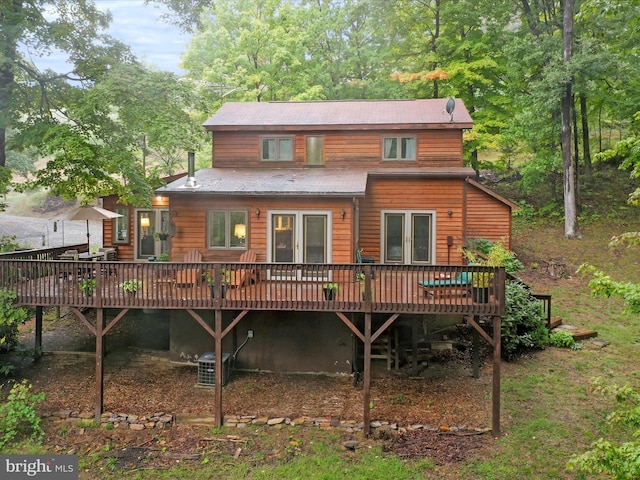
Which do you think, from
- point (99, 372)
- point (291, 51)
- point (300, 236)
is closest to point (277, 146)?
point (300, 236)

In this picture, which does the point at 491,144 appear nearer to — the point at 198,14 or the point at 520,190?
the point at 520,190

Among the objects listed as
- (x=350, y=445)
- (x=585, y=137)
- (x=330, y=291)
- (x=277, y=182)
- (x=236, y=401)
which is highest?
(x=585, y=137)

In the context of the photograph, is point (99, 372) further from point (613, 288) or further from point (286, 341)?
point (613, 288)

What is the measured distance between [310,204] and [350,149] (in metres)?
3.54

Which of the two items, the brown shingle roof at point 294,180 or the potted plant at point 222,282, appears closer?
the potted plant at point 222,282

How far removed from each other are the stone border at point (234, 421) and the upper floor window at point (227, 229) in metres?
4.51

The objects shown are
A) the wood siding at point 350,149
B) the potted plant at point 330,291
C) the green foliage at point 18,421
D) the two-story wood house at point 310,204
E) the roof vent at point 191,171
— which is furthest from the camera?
the wood siding at point 350,149

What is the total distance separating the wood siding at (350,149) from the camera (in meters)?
13.8

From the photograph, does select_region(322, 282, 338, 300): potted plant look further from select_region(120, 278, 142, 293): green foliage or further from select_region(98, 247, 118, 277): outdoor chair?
select_region(98, 247, 118, 277): outdoor chair

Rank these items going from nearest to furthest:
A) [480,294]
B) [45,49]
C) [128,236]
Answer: [480,294]
[45,49]
[128,236]

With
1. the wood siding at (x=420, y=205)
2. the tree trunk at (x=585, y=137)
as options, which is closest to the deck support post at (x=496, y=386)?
the wood siding at (x=420, y=205)

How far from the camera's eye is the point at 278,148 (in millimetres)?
14430

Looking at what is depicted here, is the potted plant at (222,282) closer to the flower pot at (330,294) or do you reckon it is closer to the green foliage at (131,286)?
the green foliage at (131,286)

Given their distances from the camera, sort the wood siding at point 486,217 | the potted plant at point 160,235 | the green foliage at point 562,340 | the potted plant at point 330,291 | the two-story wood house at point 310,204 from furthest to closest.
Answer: the wood siding at point 486,217 → the potted plant at point 160,235 → the green foliage at point 562,340 → the two-story wood house at point 310,204 → the potted plant at point 330,291
